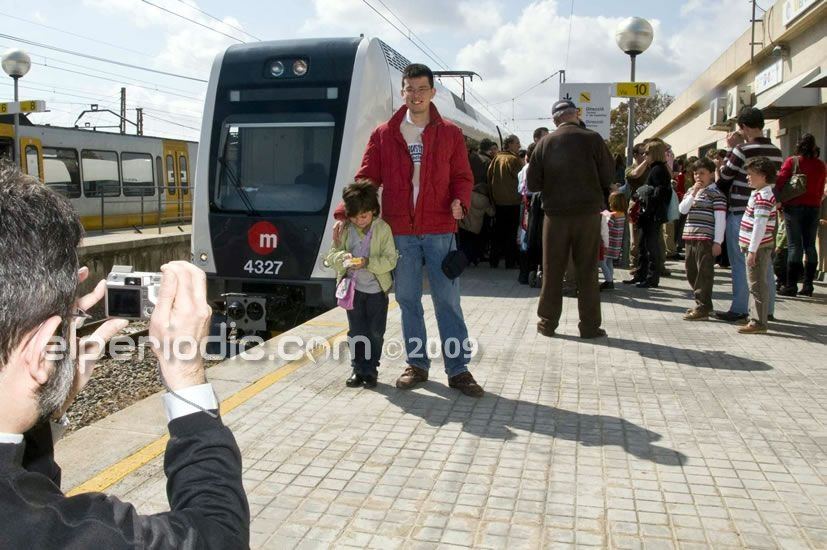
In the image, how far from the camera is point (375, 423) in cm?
452

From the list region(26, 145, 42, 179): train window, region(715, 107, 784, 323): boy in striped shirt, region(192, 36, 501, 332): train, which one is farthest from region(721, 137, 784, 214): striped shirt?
region(26, 145, 42, 179): train window

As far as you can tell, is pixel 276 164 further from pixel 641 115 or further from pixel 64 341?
pixel 641 115

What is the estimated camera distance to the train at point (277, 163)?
7977 mm

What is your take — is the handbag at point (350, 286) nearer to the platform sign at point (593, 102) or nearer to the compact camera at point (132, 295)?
the compact camera at point (132, 295)

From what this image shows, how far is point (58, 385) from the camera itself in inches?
52.1

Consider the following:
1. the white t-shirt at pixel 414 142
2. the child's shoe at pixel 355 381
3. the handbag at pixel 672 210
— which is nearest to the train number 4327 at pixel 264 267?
the child's shoe at pixel 355 381

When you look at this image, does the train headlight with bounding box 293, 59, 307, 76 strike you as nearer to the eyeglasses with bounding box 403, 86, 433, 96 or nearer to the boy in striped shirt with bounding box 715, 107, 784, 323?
the eyeglasses with bounding box 403, 86, 433, 96

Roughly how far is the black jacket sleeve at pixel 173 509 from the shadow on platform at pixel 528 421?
116 inches

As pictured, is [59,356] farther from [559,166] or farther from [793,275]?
[793,275]

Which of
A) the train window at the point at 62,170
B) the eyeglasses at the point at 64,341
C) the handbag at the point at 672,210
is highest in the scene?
the train window at the point at 62,170

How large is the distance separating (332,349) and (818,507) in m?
3.81

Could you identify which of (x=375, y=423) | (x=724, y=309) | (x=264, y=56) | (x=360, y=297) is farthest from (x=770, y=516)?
(x=264, y=56)

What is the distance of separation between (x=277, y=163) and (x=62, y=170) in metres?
13.6

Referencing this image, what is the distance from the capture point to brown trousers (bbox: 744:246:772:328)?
6.83m
